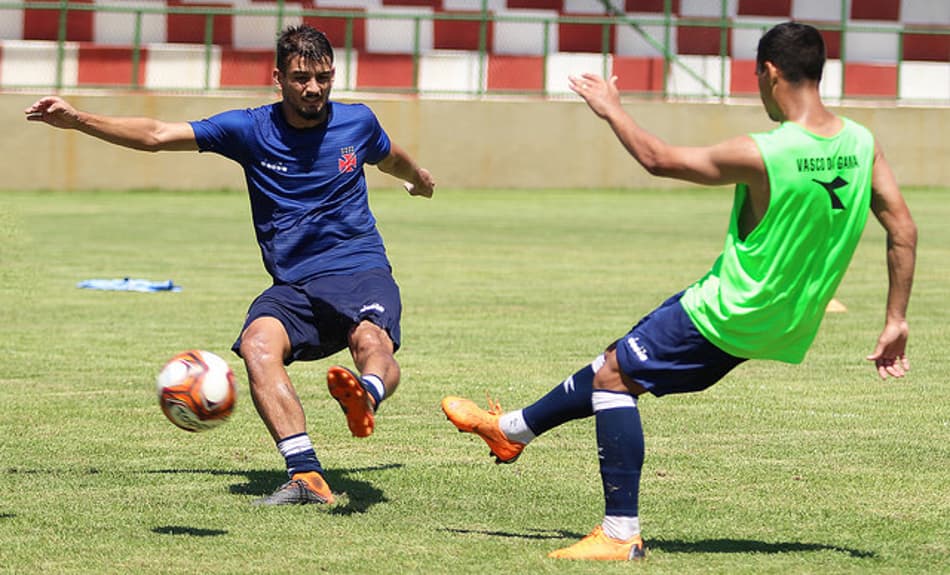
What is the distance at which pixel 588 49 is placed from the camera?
36.4 metres

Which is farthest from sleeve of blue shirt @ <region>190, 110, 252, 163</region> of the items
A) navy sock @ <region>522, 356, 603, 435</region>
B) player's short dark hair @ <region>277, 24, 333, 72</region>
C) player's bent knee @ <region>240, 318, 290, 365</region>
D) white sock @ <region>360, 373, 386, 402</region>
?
navy sock @ <region>522, 356, 603, 435</region>

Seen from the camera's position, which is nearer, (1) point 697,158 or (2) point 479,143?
(1) point 697,158

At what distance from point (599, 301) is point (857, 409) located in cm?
609

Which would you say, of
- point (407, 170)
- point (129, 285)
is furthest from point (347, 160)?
point (129, 285)

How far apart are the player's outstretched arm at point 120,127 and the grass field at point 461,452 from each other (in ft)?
5.10

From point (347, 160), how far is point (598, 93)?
2.22 metres

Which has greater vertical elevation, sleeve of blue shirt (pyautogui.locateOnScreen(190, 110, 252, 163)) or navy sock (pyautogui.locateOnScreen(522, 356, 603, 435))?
sleeve of blue shirt (pyautogui.locateOnScreen(190, 110, 252, 163))

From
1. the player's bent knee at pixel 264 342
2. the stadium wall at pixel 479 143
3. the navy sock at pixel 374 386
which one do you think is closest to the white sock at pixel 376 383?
the navy sock at pixel 374 386

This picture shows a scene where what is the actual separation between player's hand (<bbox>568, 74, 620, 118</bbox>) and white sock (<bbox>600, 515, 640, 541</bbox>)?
4.84 feet

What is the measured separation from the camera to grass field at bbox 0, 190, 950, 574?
6355mm

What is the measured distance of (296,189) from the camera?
7871 mm

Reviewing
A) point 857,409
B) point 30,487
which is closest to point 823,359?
point 857,409

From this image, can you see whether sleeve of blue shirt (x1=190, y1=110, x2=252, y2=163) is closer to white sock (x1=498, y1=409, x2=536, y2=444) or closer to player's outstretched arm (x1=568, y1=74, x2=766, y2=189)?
white sock (x1=498, y1=409, x2=536, y2=444)

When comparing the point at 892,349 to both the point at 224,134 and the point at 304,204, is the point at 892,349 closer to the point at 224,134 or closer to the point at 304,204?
the point at 304,204
